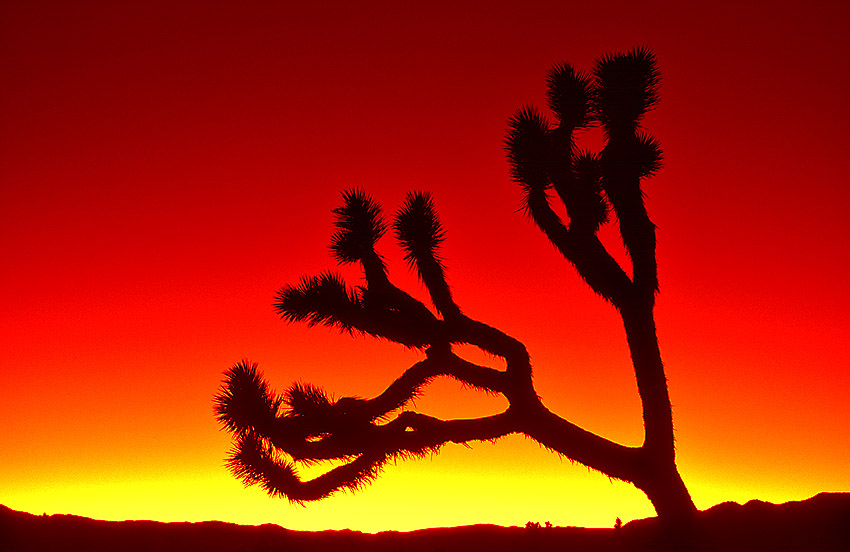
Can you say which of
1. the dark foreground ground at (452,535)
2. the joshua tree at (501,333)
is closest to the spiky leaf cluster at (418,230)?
the joshua tree at (501,333)

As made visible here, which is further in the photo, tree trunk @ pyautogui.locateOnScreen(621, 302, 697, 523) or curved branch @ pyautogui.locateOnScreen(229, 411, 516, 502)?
curved branch @ pyautogui.locateOnScreen(229, 411, 516, 502)

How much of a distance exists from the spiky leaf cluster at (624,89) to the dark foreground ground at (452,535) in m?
4.24

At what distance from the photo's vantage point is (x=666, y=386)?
687 centimetres

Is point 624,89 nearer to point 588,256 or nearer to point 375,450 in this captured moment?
point 588,256

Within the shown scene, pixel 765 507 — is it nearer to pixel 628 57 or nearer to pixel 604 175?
pixel 604 175

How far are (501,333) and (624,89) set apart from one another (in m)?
2.88

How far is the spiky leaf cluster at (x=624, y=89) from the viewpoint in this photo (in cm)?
725

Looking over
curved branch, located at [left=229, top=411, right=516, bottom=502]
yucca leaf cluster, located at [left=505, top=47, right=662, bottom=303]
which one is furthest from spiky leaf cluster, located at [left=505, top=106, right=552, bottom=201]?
curved branch, located at [left=229, top=411, right=516, bottom=502]

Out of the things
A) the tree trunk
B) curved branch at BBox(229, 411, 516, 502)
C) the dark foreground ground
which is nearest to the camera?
the tree trunk

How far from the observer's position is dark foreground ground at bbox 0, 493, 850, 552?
24.7 ft

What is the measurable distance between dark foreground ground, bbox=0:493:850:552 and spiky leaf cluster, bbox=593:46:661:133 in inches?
167

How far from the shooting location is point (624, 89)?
23.9 ft

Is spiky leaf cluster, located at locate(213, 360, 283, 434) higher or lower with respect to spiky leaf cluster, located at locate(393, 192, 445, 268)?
lower

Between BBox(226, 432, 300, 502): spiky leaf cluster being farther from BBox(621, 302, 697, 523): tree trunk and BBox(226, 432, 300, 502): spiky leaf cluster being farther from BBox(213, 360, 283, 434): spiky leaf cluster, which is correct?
BBox(621, 302, 697, 523): tree trunk
